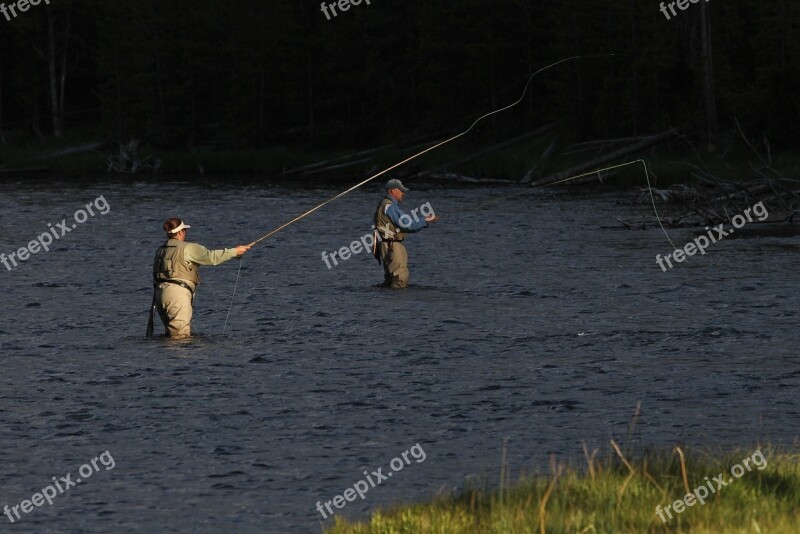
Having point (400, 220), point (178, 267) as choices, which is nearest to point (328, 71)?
point (400, 220)

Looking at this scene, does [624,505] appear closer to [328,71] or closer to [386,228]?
[386,228]

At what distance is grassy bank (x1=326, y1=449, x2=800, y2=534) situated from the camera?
7.62 metres

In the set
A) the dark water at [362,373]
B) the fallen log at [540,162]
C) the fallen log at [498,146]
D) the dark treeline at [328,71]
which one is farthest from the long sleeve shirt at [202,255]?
the dark treeline at [328,71]

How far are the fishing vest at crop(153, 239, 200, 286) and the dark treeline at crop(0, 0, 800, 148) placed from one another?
1479 inches

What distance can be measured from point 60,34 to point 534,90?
2487 cm

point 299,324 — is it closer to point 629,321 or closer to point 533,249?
point 629,321

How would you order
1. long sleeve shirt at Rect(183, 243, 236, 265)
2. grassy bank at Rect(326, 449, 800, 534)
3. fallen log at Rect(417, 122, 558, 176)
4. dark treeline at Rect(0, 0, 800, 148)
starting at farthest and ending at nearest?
dark treeline at Rect(0, 0, 800, 148), fallen log at Rect(417, 122, 558, 176), long sleeve shirt at Rect(183, 243, 236, 265), grassy bank at Rect(326, 449, 800, 534)

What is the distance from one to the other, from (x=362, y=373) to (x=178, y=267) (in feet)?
8.08

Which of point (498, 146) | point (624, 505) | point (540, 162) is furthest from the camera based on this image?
point (498, 146)

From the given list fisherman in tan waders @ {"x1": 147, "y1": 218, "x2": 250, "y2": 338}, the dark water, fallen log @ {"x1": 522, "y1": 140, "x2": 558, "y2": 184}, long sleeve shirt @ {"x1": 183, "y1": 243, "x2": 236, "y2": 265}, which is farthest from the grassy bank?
fallen log @ {"x1": 522, "y1": 140, "x2": 558, "y2": 184}

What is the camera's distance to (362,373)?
13930 mm

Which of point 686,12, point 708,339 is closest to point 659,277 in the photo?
point 708,339

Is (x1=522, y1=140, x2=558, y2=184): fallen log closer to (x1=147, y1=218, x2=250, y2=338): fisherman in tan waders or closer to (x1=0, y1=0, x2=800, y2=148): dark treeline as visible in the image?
(x1=0, y1=0, x2=800, y2=148): dark treeline

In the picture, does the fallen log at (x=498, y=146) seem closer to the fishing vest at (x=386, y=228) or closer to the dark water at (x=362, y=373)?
the dark water at (x=362, y=373)
